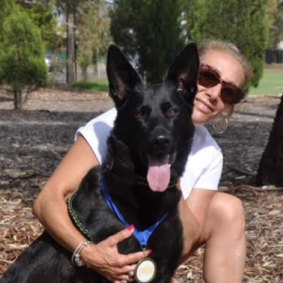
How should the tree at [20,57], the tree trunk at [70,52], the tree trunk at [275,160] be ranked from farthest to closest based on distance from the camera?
the tree trunk at [70,52] → the tree at [20,57] → the tree trunk at [275,160]

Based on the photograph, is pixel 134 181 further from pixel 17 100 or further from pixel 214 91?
pixel 17 100

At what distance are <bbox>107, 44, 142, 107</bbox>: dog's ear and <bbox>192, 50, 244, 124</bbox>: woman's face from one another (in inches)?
20.0

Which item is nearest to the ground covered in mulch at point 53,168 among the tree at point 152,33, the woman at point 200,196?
the woman at point 200,196

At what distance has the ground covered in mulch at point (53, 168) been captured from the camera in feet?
14.5

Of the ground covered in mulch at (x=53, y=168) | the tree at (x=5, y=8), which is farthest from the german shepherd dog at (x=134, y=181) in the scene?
the tree at (x=5, y=8)

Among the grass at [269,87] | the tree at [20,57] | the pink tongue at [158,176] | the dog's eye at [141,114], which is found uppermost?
the dog's eye at [141,114]

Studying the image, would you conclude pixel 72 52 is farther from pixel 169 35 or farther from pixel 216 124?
pixel 216 124

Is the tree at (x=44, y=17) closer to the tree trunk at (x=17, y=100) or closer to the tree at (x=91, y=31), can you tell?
the tree at (x=91, y=31)

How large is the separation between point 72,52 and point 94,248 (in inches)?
1100

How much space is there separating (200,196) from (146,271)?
750mm

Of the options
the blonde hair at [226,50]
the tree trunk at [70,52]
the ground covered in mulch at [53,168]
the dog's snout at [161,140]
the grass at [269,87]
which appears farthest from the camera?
the tree trunk at [70,52]

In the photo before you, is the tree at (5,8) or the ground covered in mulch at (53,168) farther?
the tree at (5,8)

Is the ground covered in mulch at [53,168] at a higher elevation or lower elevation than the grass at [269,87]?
higher

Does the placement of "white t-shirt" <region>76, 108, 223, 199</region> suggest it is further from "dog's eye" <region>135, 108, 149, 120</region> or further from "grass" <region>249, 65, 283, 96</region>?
"grass" <region>249, 65, 283, 96</region>
